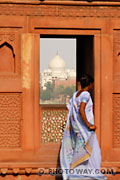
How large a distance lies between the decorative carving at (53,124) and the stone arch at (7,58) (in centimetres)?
83

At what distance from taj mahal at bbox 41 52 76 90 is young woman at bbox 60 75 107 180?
134 feet

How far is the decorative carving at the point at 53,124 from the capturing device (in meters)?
6.54

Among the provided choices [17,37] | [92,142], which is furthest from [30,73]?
[92,142]

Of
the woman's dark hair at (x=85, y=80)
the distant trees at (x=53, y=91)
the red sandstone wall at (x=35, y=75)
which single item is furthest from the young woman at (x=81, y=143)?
the distant trees at (x=53, y=91)

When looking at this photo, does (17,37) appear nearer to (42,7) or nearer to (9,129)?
(42,7)

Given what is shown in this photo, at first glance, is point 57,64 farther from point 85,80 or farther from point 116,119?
point 85,80

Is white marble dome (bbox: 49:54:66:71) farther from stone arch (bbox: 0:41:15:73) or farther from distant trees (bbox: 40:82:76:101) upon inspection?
stone arch (bbox: 0:41:15:73)

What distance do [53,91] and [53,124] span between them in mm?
43643

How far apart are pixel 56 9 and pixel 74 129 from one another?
1.77 m

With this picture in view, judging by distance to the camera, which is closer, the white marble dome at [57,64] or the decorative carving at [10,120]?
the decorative carving at [10,120]

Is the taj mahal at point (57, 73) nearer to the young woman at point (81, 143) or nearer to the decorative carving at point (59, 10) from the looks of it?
the decorative carving at point (59, 10)

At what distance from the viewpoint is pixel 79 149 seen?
18.6 feet

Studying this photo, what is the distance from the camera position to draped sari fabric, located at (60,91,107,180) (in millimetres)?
5621

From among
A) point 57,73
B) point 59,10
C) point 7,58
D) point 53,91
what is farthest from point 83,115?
point 53,91
